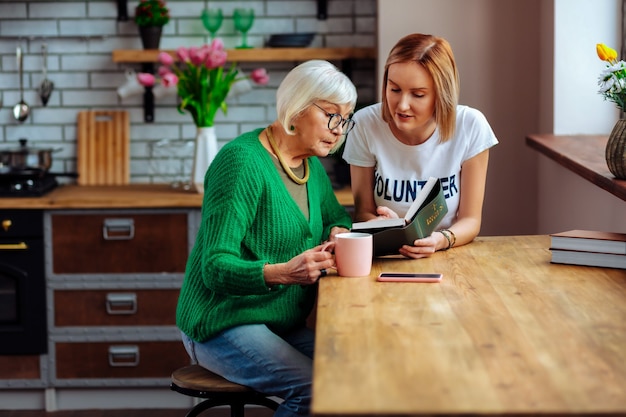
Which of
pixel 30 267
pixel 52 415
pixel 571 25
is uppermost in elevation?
pixel 571 25

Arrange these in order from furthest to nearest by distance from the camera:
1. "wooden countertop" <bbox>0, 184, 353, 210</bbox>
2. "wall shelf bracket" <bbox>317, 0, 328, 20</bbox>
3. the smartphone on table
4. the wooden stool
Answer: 1. "wall shelf bracket" <bbox>317, 0, 328, 20</bbox>
2. "wooden countertop" <bbox>0, 184, 353, 210</bbox>
3. the wooden stool
4. the smartphone on table

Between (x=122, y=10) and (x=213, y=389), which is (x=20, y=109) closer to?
(x=122, y=10)

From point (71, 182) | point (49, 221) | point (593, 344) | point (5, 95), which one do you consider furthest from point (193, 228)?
point (593, 344)

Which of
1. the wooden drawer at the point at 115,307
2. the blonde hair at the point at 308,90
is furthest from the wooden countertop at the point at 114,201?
the blonde hair at the point at 308,90

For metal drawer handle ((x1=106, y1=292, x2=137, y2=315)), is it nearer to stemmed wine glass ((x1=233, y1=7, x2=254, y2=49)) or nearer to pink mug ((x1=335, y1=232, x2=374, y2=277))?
stemmed wine glass ((x1=233, y1=7, x2=254, y2=49))

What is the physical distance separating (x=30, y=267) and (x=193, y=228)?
75cm

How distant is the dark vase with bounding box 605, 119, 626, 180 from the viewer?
2.67 metres

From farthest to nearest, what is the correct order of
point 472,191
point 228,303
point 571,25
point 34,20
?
point 34,20
point 571,25
point 472,191
point 228,303

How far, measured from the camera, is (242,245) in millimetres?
2549

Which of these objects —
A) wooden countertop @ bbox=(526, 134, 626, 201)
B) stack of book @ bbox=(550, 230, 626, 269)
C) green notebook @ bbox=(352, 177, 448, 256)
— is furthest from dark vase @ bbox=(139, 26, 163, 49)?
stack of book @ bbox=(550, 230, 626, 269)

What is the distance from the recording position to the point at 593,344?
179 cm

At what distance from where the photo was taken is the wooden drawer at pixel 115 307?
431cm

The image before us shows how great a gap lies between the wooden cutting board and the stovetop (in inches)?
15.3

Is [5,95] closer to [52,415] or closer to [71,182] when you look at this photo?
[71,182]
